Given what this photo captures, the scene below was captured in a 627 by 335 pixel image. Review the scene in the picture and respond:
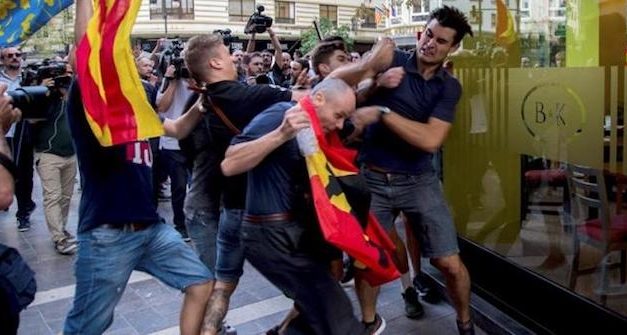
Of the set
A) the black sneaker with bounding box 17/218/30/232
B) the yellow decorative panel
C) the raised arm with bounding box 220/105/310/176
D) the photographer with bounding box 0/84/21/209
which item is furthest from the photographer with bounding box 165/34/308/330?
the black sneaker with bounding box 17/218/30/232

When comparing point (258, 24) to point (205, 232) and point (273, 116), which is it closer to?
point (205, 232)

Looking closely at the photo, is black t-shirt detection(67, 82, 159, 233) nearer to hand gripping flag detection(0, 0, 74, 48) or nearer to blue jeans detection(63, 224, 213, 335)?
blue jeans detection(63, 224, 213, 335)

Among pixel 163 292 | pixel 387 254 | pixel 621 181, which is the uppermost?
pixel 621 181

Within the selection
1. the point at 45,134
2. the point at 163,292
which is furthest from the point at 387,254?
the point at 45,134

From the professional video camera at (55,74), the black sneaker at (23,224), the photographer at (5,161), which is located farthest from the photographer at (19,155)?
the photographer at (5,161)

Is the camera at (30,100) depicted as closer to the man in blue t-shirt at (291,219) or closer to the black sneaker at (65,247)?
the man in blue t-shirt at (291,219)

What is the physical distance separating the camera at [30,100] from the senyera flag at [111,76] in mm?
385

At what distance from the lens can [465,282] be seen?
3.62 m

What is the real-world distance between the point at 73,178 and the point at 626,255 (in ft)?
16.3

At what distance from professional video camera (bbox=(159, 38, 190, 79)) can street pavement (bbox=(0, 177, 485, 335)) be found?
1.67 metres

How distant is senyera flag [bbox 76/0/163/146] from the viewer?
8.85 ft

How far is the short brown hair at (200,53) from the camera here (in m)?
3.30

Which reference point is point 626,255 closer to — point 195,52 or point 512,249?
point 512,249

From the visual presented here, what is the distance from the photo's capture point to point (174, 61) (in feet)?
19.2
